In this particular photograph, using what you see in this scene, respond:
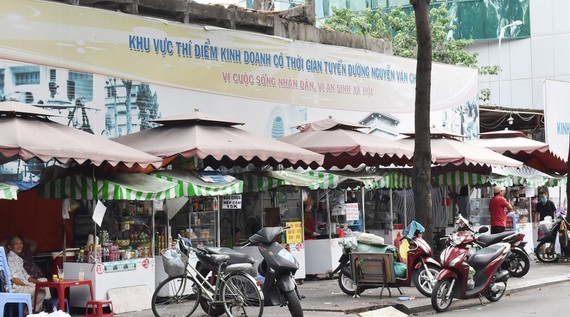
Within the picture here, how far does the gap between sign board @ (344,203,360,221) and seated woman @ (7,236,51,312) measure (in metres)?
7.84

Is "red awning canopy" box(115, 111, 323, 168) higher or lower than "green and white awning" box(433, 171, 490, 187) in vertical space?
higher

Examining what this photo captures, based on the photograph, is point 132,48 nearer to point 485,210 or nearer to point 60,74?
point 60,74

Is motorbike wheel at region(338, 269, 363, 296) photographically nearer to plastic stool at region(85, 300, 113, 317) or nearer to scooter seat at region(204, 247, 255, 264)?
scooter seat at region(204, 247, 255, 264)

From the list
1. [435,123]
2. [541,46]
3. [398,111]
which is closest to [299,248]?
[398,111]

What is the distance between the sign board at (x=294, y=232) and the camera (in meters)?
18.4

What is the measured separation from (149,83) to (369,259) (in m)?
5.81

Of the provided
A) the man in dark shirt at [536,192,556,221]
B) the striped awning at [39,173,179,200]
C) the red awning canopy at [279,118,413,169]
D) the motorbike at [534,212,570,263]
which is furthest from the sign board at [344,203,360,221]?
the man in dark shirt at [536,192,556,221]

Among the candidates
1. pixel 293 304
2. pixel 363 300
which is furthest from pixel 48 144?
pixel 363 300

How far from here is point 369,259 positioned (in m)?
15.2

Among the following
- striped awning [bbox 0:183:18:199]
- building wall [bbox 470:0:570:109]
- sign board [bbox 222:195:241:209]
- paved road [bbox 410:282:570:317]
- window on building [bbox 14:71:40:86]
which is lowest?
paved road [bbox 410:282:570:317]

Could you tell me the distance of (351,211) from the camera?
783 inches

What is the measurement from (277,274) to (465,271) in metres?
3.37

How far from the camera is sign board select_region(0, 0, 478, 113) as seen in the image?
15.9 m

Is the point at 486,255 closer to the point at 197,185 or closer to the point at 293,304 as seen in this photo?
the point at 293,304
